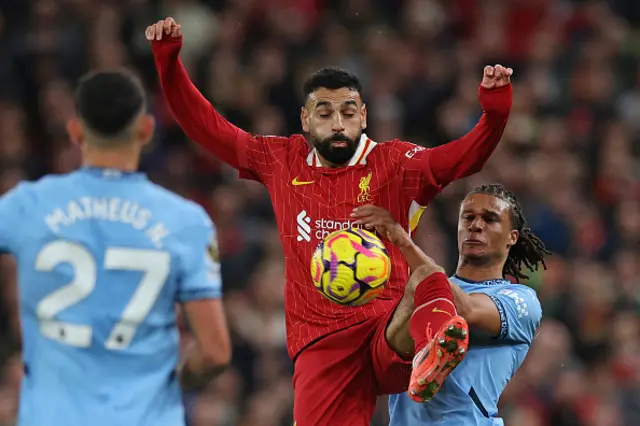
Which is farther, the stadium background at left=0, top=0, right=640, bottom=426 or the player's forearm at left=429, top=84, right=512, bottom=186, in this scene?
the stadium background at left=0, top=0, right=640, bottom=426

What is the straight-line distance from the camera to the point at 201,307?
186 inches

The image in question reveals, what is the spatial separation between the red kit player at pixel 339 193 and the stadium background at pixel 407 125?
4.07m

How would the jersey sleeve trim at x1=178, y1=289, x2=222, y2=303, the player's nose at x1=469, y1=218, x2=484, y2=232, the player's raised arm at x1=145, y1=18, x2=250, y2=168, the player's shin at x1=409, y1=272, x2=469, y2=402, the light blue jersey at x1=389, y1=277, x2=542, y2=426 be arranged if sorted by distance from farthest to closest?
the player's raised arm at x1=145, y1=18, x2=250, y2=168
the player's nose at x1=469, y1=218, x2=484, y2=232
the light blue jersey at x1=389, y1=277, x2=542, y2=426
the player's shin at x1=409, y1=272, x2=469, y2=402
the jersey sleeve trim at x1=178, y1=289, x2=222, y2=303

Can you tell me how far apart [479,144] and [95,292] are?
2.32m

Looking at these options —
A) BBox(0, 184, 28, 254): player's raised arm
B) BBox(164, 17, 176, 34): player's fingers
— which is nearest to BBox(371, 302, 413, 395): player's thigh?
BBox(164, 17, 176, 34): player's fingers

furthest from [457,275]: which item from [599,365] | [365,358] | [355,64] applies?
[355,64]

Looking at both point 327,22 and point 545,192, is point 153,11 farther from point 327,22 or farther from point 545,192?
point 545,192

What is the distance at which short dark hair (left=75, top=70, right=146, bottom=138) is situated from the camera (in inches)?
186

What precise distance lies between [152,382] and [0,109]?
7.70 meters

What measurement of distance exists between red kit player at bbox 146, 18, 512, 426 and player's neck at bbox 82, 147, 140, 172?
1572mm

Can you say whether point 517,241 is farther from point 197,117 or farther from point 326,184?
point 197,117

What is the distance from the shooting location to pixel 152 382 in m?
4.70

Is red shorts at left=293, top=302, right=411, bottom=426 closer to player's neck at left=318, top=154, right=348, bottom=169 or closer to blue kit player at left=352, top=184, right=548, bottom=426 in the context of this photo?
blue kit player at left=352, top=184, right=548, bottom=426

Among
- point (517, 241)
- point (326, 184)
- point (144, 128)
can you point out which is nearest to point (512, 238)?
point (517, 241)
